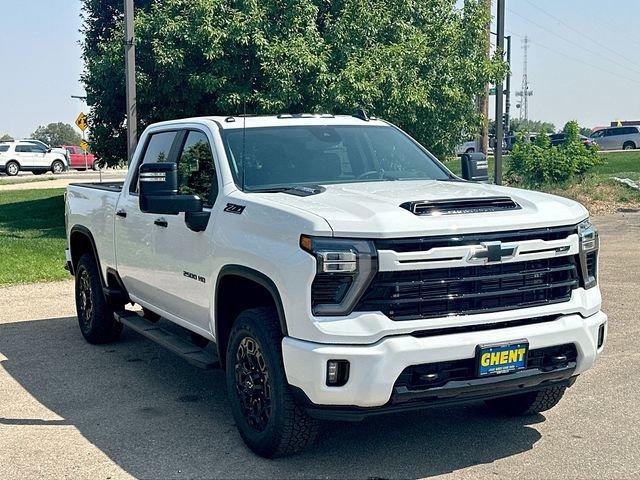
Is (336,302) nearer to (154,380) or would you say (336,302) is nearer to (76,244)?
(154,380)

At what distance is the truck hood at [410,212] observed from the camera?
4.37 m

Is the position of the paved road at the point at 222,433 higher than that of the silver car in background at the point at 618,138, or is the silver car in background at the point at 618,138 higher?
the silver car in background at the point at 618,138

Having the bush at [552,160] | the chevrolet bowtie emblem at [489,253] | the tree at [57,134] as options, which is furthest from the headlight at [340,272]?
the tree at [57,134]

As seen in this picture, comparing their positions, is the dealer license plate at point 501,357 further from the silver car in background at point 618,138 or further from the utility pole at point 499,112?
the silver car in background at point 618,138

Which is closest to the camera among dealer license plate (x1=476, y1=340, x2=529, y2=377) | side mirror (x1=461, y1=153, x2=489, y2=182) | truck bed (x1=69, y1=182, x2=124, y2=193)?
dealer license plate (x1=476, y1=340, x2=529, y2=377)

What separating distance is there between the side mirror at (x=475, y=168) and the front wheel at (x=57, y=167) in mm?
44685

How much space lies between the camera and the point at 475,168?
21.0ft

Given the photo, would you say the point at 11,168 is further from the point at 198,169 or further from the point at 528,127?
the point at 198,169

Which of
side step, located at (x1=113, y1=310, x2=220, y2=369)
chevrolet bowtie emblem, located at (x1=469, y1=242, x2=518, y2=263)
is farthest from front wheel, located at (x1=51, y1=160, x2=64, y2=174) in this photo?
chevrolet bowtie emblem, located at (x1=469, y1=242, x2=518, y2=263)

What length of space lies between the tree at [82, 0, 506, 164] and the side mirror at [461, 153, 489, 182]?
25.5ft

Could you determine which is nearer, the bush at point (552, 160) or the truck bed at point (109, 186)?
the truck bed at point (109, 186)

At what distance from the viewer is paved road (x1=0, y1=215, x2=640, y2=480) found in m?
4.82

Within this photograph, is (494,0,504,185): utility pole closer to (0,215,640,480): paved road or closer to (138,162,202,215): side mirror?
(0,215,640,480): paved road

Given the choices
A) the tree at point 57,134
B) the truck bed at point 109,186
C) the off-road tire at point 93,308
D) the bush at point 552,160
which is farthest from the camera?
the tree at point 57,134
